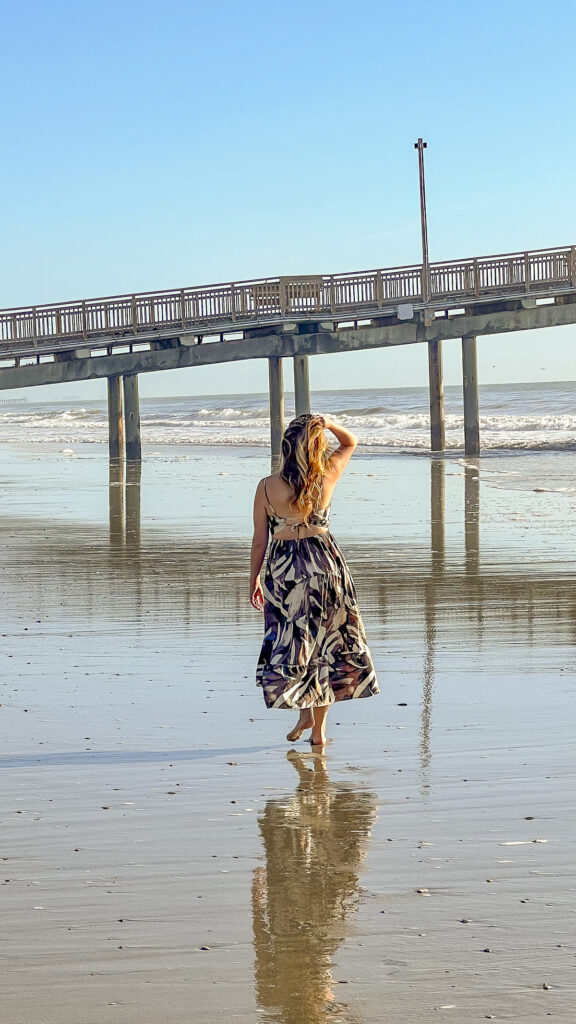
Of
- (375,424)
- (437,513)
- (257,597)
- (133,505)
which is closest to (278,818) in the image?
(257,597)

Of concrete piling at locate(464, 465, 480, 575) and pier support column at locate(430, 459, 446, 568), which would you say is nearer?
concrete piling at locate(464, 465, 480, 575)

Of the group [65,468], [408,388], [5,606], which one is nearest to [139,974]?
[5,606]

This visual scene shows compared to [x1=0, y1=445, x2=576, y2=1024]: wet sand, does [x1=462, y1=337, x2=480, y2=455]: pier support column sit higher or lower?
higher

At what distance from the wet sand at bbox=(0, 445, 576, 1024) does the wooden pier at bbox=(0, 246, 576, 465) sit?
20.3 meters

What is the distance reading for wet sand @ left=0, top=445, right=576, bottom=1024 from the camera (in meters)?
3.08

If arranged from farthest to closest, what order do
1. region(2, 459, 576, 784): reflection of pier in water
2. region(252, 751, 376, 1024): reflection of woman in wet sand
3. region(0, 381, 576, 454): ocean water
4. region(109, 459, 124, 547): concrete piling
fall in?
region(0, 381, 576, 454): ocean water
region(109, 459, 124, 547): concrete piling
region(2, 459, 576, 784): reflection of pier in water
region(252, 751, 376, 1024): reflection of woman in wet sand

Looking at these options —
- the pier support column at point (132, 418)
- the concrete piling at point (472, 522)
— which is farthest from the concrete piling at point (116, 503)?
the concrete piling at point (472, 522)

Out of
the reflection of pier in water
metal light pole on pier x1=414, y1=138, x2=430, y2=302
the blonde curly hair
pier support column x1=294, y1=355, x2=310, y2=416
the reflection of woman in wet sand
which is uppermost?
metal light pole on pier x1=414, y1=138, x2=430, y2=302

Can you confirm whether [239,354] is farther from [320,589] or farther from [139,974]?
[139,974]

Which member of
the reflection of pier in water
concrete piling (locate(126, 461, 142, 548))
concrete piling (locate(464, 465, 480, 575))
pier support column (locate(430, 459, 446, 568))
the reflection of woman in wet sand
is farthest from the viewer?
concrete piling (locate(126, 461, 142, 548))

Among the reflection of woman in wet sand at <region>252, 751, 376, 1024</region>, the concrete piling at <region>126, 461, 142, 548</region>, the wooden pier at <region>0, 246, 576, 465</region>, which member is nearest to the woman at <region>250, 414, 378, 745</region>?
the reflection of woman in wet sand at <region>252, 751, 376, 1024</region>

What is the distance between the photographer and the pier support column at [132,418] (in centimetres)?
3188

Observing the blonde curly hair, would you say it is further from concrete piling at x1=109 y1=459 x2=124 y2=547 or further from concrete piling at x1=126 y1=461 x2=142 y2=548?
concrete piling at x1=109 y1=459 x2=124 y2=547

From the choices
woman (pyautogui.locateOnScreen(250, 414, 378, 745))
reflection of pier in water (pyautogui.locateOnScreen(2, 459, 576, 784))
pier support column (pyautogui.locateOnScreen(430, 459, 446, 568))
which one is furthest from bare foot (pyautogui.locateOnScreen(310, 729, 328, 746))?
pier support column (pyautogui.locateOnScreen(430, 459, 446, 568))
